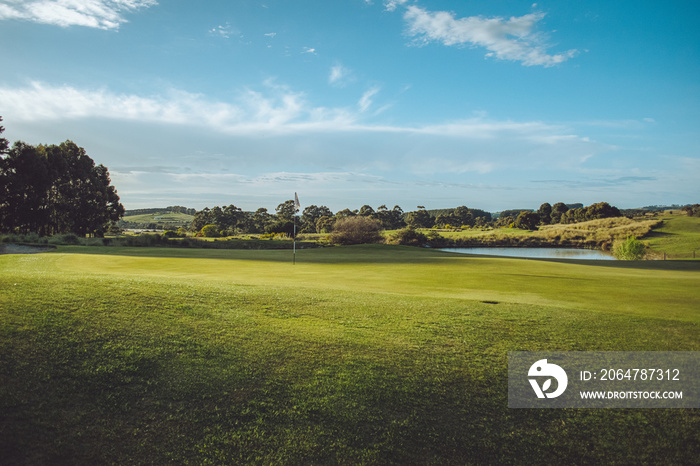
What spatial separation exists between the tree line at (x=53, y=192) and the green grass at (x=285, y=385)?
4905cm

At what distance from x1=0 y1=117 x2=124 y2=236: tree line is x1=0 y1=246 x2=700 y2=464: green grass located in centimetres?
4905

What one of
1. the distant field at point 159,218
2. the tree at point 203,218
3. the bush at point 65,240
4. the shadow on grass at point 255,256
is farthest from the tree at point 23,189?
the distant field at point 159,218

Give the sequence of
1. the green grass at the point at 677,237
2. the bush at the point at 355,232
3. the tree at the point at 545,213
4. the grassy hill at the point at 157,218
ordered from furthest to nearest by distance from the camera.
Answer: the grassy hill at the point at 157,218 < the tree at the point at 545,213 < the bush at the point at 355,232 < the green grass at the point at 677,237

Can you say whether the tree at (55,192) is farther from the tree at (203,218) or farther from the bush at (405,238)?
the bush at (405,238)


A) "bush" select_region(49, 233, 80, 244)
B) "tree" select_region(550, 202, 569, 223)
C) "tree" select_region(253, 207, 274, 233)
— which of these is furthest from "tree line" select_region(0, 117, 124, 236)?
"tree" select_region(550, 202, 569, 223)

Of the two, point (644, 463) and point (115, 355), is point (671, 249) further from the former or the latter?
point (115, 355)

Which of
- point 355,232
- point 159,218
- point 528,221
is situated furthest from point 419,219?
point 159,218

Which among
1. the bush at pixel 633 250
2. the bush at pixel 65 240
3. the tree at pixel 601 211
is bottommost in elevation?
the bush at pixel 633 250

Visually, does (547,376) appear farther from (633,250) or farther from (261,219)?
(261,219)

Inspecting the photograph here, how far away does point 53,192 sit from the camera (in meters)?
53.9

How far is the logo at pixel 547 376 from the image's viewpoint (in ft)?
18.5

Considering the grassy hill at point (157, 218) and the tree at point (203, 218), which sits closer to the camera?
the tree at point (203, 218)

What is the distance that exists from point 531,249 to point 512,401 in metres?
76.5

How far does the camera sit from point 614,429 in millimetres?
4766
